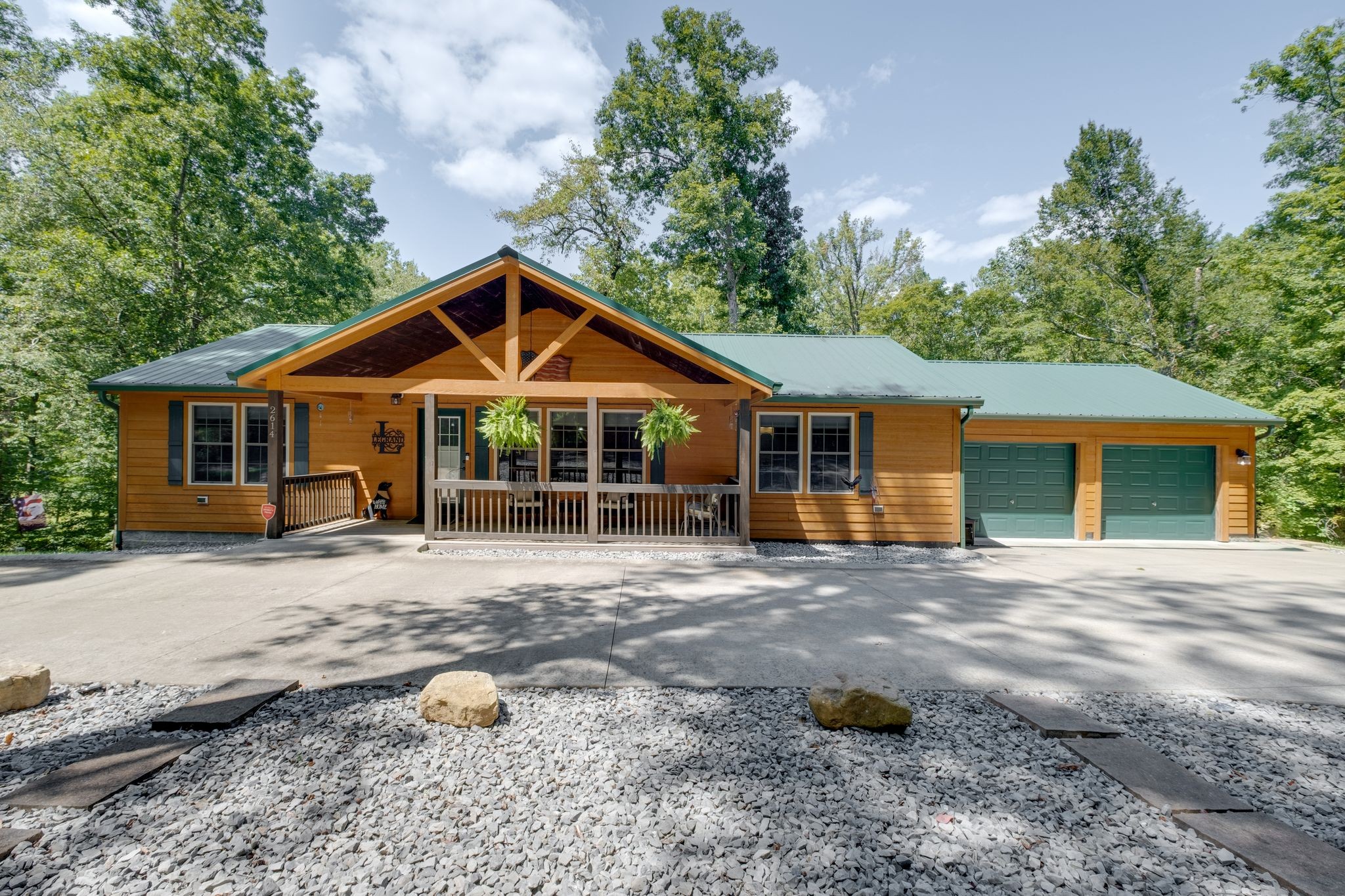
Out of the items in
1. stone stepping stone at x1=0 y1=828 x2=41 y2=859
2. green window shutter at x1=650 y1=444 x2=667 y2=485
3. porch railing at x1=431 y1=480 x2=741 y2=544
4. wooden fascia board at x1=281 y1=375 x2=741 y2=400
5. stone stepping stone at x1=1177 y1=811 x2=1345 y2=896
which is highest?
wooden fascia board at x1=281 y1=375 x2=741 y2=400

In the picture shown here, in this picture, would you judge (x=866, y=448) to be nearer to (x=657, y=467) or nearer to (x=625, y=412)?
(x=657, y=467)

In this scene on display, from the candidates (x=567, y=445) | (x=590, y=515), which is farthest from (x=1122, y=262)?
(x=590, y=515)

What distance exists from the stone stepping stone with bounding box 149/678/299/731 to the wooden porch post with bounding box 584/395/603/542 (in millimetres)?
4916

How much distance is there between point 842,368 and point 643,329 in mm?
4501

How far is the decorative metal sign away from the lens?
10.3m

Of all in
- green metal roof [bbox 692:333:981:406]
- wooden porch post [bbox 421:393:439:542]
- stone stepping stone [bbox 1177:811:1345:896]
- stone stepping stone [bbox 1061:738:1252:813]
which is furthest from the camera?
green metal roof [bbox 692:333:981:406]

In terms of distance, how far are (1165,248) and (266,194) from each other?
31.5m

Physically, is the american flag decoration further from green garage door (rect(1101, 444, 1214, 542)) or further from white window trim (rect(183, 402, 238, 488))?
green garage door (rect(1101, 444, 1214, 542))

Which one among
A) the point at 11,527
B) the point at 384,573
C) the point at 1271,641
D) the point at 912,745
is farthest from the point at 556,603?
the point at 11,527

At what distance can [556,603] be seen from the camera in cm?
530

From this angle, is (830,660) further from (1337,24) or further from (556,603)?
(1337,24)

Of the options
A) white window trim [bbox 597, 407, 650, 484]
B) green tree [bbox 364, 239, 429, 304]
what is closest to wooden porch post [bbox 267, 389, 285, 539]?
white window trim [bbox 597, 407, 650, 484]

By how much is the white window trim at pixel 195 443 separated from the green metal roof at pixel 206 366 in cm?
52

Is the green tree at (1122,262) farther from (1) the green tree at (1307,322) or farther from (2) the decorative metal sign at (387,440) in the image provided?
(2) the decorative metal sign at (387,440)
